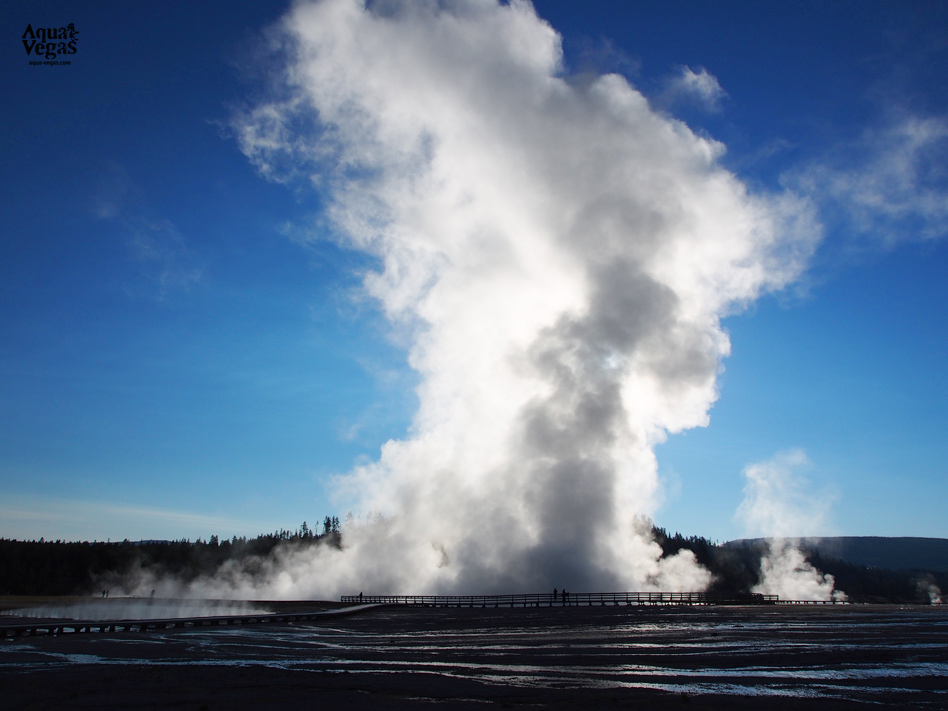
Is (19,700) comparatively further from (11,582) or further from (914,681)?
(11,582)

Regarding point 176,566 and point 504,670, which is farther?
point 176,566

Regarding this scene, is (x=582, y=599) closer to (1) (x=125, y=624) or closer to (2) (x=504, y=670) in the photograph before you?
(1) (x=125, y=624)

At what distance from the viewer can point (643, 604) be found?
189ft

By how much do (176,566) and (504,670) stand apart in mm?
137633

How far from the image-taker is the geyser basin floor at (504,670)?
12617 millimetres

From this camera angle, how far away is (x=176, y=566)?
5231 inches

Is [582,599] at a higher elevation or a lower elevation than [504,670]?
lower

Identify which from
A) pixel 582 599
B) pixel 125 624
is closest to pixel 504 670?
pixel 125 624

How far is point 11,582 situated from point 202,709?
12899 cm

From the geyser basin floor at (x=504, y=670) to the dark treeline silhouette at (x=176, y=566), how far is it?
86343 mm

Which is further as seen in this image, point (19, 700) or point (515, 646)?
point (515, 646)

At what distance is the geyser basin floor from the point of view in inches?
497

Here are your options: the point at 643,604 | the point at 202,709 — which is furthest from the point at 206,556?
the point at 202,709

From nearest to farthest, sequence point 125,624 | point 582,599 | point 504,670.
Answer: point 504,670 → point 125,624 → point 582,599
